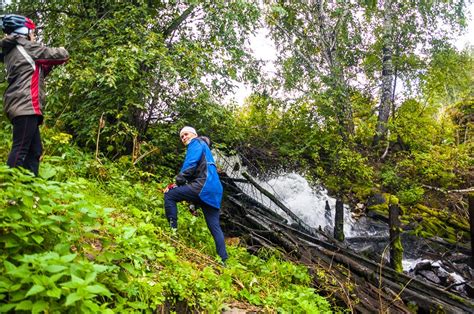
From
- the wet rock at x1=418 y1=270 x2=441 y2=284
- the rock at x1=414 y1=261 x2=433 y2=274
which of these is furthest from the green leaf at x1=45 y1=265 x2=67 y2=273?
the rock at x1=414 y1=261 x2=433 y2=274

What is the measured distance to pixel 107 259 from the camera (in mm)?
2828

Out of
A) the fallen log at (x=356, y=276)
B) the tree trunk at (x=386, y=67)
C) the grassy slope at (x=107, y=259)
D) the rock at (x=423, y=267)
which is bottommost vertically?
the rock at (x=423, y=267)

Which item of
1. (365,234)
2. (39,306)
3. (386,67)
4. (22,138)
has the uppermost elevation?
(386,67)

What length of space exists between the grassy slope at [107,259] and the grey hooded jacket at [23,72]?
2.44ft

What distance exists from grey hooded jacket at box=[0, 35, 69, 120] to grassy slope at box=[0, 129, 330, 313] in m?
0.74

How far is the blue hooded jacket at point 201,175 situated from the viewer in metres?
5.16

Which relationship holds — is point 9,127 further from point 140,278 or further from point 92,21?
point 140,278

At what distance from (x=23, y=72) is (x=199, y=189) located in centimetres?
261

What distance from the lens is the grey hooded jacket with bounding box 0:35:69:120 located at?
12.8 feet

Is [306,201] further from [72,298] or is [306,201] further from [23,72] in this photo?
[72,298]

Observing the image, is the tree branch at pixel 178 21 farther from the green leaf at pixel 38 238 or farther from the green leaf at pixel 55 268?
the green leaf at pixel 55 268

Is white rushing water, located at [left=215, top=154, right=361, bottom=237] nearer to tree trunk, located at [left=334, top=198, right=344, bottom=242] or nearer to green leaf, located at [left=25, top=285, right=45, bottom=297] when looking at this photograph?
tree trunk, located at [left=334, top=198, right=344, bottom=242]

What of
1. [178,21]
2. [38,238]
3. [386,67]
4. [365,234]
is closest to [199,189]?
[38,238]

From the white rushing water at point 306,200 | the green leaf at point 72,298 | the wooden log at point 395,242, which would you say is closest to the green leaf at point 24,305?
the green leaf at point 72,298
